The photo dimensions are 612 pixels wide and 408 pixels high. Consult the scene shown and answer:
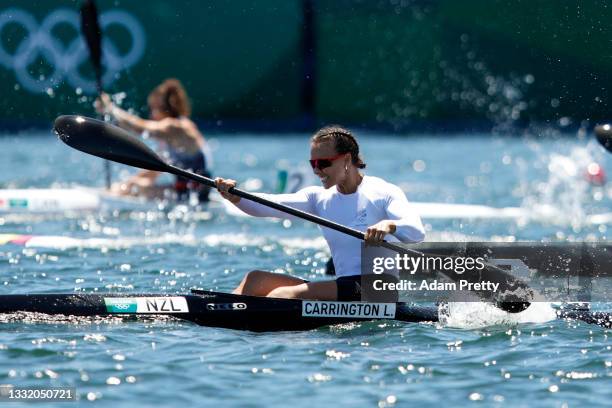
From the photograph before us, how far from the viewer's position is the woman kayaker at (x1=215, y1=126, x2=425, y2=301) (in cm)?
740

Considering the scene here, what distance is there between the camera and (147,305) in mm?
7590

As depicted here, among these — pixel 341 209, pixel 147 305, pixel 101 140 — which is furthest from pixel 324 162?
pixel 101 140

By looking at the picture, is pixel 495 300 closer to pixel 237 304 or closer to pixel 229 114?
pixel 237 304

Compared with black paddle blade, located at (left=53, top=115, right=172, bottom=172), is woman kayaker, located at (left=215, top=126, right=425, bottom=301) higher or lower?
lower

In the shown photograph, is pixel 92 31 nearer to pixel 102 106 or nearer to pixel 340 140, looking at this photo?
pixel 102 106

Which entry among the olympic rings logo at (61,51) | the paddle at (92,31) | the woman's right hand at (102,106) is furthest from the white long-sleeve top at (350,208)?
the olympic rings logo at (61,51)

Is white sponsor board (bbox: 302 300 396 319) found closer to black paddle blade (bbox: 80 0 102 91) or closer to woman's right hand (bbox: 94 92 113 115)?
woman's right hand (bbox: 94 92 113 115)

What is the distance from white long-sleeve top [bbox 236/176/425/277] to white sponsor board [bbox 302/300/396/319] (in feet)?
0.79

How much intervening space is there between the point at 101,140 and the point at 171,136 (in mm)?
6447

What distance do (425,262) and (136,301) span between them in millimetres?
1903

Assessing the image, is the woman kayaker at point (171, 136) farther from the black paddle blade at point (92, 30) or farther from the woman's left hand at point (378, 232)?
the woman's left hand at point (378, 232)

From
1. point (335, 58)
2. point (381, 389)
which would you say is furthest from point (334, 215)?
point (335, 58)

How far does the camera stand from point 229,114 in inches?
1081

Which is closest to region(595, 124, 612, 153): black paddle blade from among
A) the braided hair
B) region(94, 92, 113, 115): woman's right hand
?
the braided hair
